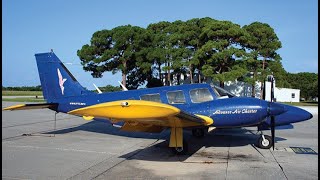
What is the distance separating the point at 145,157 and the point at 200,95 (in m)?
2.67

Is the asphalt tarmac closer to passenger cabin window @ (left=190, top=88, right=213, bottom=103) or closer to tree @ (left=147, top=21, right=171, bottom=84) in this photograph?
passenger cabin window @ (left=190, top=88, right=213, bottom=103)

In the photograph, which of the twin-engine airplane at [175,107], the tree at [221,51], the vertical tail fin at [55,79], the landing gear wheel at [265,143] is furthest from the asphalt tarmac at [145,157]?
the tree at [221,51]

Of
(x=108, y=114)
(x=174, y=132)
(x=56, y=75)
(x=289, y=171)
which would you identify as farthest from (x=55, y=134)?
(x=289, y=171)

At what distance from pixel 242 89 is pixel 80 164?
42.1 meters

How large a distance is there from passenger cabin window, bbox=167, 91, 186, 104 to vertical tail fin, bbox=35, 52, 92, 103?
11.4ft

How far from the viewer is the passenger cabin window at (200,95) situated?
9.88 m

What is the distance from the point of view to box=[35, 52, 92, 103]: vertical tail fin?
39.4 ft

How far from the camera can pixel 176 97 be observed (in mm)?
10172

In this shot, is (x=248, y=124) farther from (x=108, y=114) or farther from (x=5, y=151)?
(x=5, y=151)

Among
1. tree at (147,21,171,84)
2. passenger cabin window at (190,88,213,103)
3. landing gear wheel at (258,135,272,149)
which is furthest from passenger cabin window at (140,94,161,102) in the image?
A: tree at (147,21,171,84)

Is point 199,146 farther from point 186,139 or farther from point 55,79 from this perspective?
point 55,79

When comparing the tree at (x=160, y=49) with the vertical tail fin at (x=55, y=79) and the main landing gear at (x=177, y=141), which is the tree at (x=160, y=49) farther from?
the main landing gear at (x=177, y=141)

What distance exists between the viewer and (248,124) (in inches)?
359

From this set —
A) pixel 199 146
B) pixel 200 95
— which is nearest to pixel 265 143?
pixel 199 146
